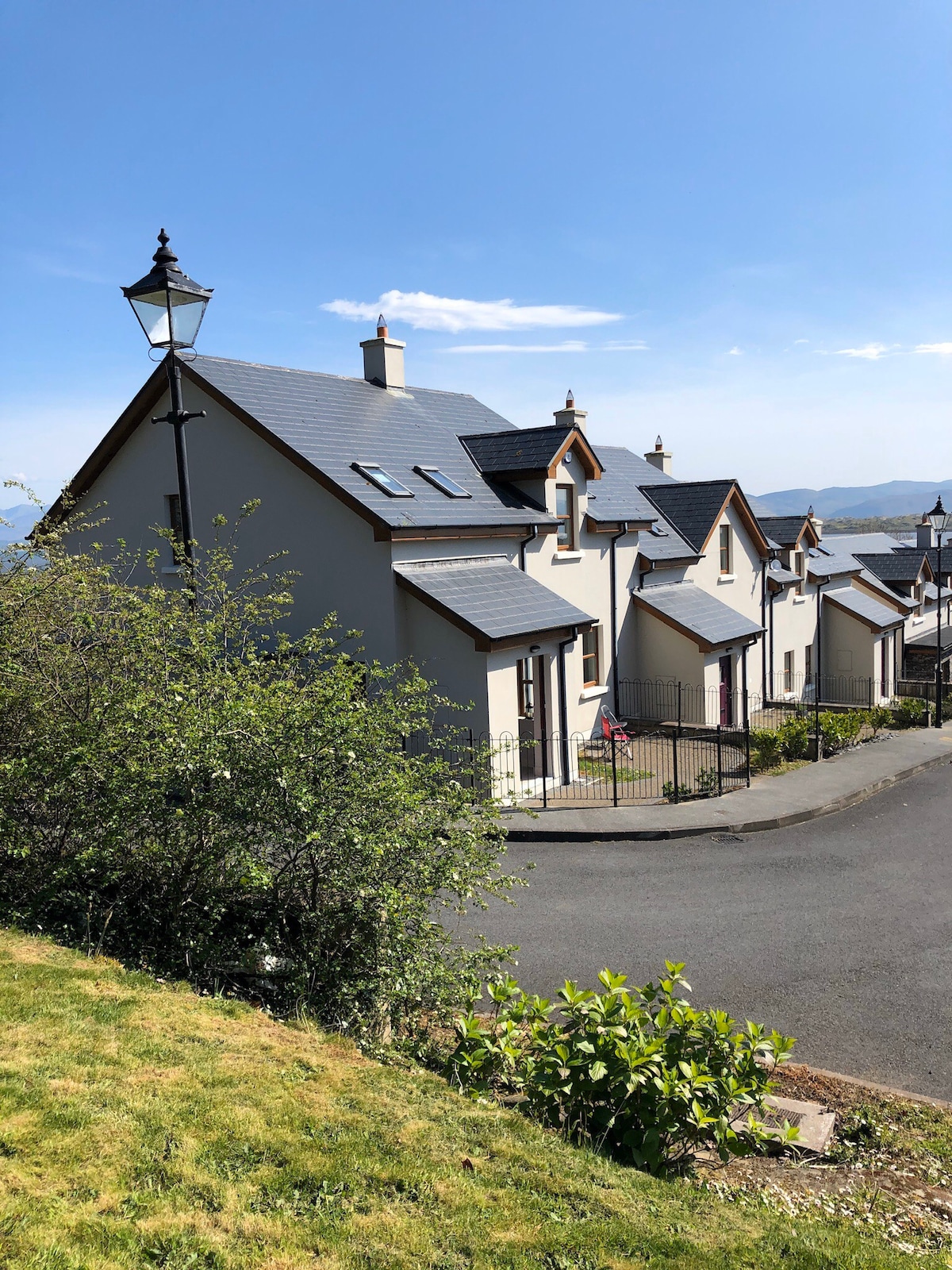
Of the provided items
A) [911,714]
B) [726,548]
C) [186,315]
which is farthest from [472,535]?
[911,714]

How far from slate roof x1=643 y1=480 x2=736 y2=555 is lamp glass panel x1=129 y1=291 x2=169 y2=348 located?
19.7 m

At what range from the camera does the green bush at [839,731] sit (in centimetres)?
2225

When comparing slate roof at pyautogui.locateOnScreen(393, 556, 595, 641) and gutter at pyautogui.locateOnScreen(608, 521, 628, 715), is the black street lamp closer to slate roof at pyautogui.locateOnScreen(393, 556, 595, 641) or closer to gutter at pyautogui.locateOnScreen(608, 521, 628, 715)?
slate roof at pyautogui.locateOnScreen(393, 556, 595, 641)

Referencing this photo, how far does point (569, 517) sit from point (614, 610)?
3.06 meters

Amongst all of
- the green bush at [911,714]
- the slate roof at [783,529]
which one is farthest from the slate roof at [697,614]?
the slate roof at [783,529]

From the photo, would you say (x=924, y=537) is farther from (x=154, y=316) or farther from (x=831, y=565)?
(x=154, y=316)

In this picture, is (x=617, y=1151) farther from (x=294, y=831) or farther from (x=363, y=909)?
(x=294, y=831)

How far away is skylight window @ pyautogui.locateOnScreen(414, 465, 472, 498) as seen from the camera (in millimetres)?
19297

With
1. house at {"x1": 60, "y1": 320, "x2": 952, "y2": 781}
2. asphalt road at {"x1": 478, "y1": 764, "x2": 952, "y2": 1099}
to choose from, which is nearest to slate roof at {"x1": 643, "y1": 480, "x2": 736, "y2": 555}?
house at {"x1": 60, "y1": 320, "x2": 952, "y2": 781}

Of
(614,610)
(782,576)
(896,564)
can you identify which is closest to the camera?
(614,610)

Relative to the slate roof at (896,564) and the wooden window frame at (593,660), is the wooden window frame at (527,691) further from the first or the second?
the slate roof at (896,564)

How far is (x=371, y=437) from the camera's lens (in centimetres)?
1994

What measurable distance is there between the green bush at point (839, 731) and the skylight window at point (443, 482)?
1062 centimetres

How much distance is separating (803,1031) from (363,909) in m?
4.53
